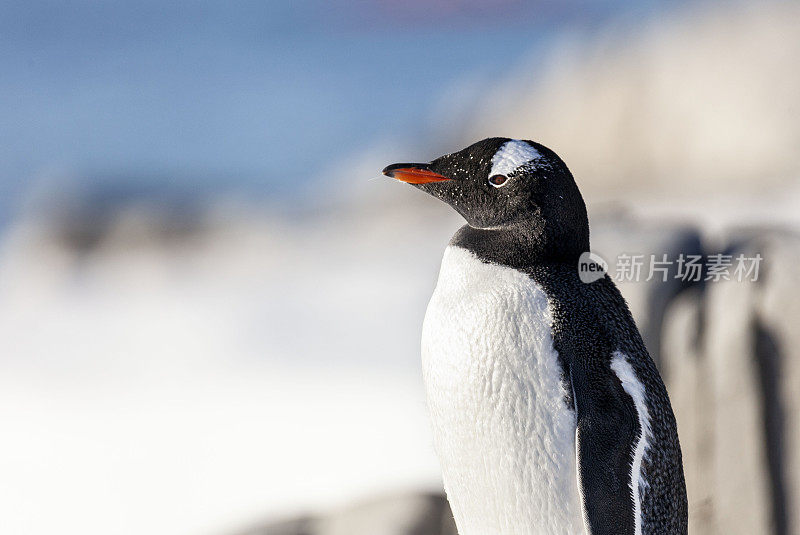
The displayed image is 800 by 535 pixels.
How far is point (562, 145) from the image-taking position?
4320mm

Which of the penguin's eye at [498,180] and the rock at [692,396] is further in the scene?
the rock at [692,396]

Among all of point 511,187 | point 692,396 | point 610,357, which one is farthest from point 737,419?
point 511,187

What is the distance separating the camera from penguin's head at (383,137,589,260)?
34.4 inches

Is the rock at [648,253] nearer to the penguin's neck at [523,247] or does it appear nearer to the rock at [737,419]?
the rock at [737,419]

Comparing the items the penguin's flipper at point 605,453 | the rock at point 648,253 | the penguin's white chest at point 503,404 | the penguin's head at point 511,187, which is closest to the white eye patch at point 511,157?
the penguin's head at point 511,187

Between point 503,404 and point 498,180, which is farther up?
point 498,180

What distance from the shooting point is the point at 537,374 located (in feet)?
2.83

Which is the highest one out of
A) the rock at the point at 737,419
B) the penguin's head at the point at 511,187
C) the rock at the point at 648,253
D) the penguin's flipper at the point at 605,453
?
the penguin's head at the point at 511,187

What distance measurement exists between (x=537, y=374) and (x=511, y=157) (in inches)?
9.5

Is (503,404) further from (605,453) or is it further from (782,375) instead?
(782,375)

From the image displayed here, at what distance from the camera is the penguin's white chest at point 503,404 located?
0.85 metres

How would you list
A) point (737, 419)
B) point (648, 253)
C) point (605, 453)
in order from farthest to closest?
point (648, 253)
point (737, 419)
point (605, 453)

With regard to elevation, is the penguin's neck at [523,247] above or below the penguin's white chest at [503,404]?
above

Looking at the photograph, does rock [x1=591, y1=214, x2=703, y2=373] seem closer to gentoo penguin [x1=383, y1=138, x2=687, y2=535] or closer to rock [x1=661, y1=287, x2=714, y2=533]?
rock [x1=661, y1=287, x2=714, y2=533]
